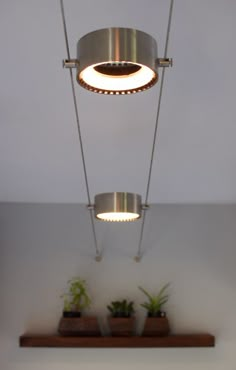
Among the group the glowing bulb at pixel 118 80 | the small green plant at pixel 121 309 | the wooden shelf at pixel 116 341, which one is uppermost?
the glowing bulb at pixel 118 80

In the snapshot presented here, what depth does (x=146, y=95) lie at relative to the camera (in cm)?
180

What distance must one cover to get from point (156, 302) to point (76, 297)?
554 mm

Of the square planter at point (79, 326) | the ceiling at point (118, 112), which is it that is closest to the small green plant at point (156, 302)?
the square planter at point (79, 326)

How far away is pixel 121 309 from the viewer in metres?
3.14

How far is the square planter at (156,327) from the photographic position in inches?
122

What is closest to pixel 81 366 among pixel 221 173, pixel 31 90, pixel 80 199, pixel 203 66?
pixel 80 199

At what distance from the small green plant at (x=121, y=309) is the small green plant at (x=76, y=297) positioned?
181 mm

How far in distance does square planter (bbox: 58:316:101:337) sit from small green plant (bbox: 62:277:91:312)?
8 centimetres

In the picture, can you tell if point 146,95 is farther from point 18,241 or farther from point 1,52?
point 18,241

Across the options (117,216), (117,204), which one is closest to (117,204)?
(117,204)

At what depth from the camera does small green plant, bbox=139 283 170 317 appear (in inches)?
124

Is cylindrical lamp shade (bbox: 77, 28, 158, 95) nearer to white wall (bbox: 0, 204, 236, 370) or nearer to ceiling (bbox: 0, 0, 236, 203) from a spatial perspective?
ceiling (bbox: 0, 0, 236, 203)

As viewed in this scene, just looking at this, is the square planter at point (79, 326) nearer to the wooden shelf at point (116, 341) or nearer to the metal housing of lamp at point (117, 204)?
the wooden shelf at point (116, 341)

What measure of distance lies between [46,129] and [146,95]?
21.6 inches
